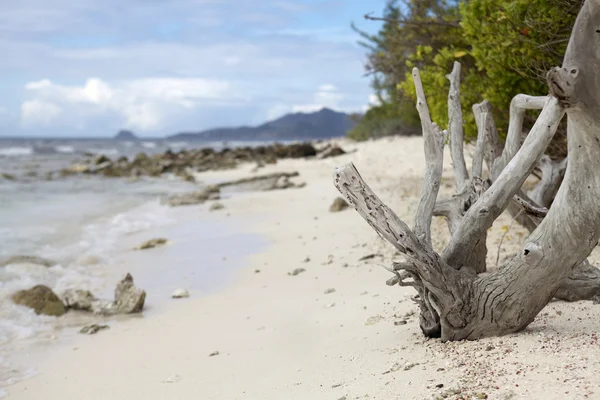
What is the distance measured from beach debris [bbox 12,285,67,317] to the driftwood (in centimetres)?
498

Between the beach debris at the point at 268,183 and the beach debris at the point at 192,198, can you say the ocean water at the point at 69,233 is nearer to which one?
the beach debris at the point at 192,198

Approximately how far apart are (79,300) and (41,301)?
0.49 meters

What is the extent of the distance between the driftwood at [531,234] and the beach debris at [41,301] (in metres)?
4.98

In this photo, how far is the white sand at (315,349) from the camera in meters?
3.95

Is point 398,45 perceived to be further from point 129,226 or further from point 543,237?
point 543,237

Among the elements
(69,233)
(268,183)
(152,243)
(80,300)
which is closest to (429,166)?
(80,300)

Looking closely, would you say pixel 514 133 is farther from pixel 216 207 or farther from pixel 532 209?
pixel 216 207

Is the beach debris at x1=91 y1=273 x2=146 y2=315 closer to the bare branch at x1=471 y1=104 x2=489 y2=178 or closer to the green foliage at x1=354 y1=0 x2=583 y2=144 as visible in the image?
the bare branch at x1=471 y1=104 x2=489 y2=178

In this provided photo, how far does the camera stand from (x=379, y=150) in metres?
27.9

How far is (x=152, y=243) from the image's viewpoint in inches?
469

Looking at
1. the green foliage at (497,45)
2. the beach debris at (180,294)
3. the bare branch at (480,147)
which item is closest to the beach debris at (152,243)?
the beach debris at (180,294)

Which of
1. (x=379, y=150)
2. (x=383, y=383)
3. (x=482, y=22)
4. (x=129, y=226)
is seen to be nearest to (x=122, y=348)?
(x=383, y=383)

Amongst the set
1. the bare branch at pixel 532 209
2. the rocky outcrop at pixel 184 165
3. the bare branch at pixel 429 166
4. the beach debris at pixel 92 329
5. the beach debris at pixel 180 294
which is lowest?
the beach debris at pixel 92 329

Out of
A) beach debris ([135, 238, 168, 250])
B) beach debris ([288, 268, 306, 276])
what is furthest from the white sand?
beach debris ([135, 238, 168, 250])
